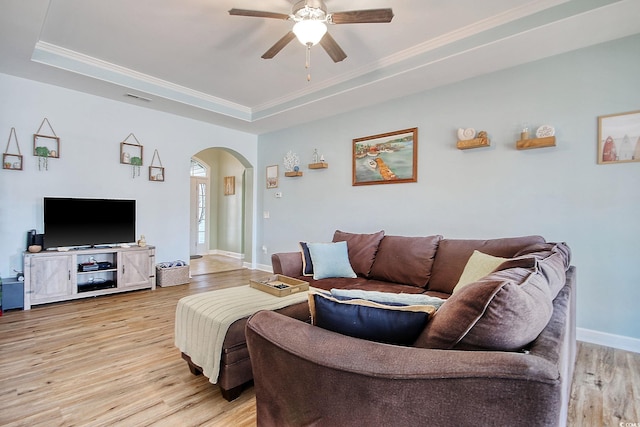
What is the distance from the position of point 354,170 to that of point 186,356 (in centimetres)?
313

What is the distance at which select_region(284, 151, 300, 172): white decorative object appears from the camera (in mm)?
5129

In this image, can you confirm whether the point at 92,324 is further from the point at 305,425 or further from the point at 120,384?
the point at 305,425

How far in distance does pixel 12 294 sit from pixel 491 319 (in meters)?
4.59

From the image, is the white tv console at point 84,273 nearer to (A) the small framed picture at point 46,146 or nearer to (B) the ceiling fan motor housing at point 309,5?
(A) the small framed picture at point 46,146

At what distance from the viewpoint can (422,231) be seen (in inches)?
145

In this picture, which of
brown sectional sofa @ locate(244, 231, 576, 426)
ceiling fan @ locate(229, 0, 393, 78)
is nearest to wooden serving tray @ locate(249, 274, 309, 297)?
brown sectional sofa @ locate(244, 231, 576, 426)

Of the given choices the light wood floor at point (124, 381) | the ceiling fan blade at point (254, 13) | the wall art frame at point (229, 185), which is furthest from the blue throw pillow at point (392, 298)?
the wall art frame at point (229, 185)

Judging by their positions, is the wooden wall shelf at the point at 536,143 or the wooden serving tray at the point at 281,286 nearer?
the wooden serving tray at the point at 281,286

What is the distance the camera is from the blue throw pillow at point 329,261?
3.07 m

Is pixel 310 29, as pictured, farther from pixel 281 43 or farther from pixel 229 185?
pixel 229 185

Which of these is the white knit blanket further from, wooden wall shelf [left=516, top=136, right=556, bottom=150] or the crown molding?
the crown molding

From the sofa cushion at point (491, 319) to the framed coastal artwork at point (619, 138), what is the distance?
99.9 inches

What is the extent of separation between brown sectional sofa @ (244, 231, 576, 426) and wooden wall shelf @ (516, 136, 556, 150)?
2021 millimetres

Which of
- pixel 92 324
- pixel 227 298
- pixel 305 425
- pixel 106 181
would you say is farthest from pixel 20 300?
pixel 305 425
